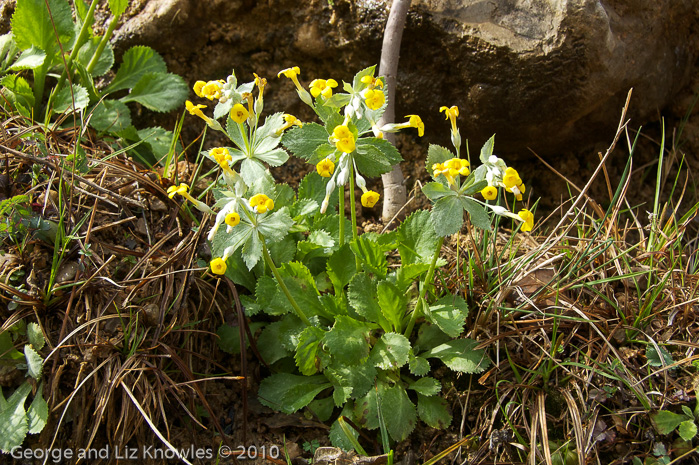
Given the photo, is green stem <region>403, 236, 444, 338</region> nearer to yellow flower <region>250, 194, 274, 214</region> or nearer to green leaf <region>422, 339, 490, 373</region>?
green leaf <region>422, 339, 490, 373</region>

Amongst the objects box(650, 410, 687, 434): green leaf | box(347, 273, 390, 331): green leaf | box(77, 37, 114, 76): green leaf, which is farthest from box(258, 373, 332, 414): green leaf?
box(77, 37, 114, 76): green leaf

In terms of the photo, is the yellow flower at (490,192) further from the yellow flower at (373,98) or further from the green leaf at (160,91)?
the green leaf at (160,91)

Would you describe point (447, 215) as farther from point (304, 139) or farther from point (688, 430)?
point (688, 430)


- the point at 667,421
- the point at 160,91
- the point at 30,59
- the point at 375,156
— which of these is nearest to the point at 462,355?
the point at 667,421

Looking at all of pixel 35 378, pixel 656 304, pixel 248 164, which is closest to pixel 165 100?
pixel 248 164

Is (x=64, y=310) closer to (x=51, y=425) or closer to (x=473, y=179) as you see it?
(x=51, y=425)

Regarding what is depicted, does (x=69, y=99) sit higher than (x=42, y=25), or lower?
lower
